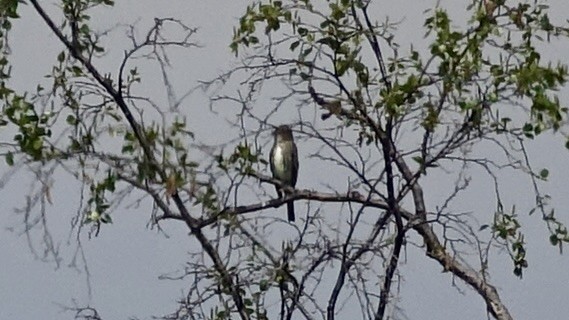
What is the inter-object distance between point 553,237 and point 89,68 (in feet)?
7.47

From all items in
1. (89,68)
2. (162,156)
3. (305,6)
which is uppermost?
(305,6)

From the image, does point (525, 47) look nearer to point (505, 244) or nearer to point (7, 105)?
point (505, 244)

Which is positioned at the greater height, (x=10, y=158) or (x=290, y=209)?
(x=290, y=209)

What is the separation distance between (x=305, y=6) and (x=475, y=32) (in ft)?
2.56

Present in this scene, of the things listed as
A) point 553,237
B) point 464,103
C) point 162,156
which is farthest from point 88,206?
point 553,237

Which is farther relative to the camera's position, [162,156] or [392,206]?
[392,206]

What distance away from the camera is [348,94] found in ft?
20.7

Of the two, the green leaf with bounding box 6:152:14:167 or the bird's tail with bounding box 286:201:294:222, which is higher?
the bird's tail with bounding box 286:201:294:222

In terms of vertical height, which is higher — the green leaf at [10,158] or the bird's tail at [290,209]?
the bird's tail at [290,209]

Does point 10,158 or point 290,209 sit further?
point 290,209

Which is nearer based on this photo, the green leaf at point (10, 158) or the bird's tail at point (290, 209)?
the green leaf at point (10, 158)

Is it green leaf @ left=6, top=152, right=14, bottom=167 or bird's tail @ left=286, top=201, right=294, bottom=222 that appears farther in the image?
bird's tail @ left=286, top=201, right=294, bottom=222

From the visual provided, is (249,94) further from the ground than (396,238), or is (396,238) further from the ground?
(249,94)

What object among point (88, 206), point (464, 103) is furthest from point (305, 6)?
point (88, 206)
